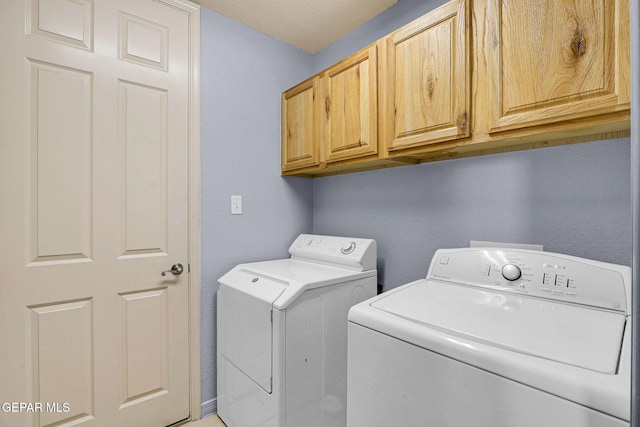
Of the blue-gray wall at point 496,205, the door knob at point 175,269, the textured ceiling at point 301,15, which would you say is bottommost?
the door knob at point 175,269

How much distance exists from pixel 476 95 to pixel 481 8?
12.9 inches

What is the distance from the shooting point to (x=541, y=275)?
110 centimetres

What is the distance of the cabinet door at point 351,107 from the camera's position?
1555 millimetres

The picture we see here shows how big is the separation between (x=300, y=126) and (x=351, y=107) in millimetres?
470

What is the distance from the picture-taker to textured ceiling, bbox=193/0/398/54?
1821 millimetres

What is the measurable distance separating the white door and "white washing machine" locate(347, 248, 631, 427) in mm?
1232

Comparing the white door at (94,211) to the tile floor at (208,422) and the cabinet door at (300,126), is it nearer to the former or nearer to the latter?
the tile floor at (208,422)

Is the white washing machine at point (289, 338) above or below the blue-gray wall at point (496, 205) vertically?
below

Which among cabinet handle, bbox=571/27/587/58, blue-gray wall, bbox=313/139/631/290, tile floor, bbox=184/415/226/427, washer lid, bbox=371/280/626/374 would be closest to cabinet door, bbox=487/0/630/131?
cabinet handle, bbox=571/27/587/58

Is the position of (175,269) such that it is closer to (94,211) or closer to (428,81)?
(94,211)

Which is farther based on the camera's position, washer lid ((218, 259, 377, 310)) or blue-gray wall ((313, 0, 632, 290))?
washer lid ((218, 259, 377, 310))

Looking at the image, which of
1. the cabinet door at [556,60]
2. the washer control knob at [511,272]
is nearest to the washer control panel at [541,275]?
the washer control knob at [511,272]

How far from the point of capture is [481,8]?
1.16m

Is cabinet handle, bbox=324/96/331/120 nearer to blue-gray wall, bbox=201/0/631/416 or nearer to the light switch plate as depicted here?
blue-gray wall, bbox=201/0/631/416
